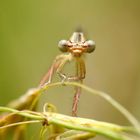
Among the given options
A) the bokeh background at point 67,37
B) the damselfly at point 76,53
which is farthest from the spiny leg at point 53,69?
the bokeh background at point 67,37

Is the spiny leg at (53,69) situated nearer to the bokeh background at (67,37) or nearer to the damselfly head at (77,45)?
the damselfly head at (77,45)

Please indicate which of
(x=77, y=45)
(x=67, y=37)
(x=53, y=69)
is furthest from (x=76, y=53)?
(x=67, y=37)

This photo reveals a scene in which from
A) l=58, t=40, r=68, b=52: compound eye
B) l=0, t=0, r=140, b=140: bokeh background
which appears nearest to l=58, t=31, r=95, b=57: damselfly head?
l=58, t=40, r=68, b=52: compound eye

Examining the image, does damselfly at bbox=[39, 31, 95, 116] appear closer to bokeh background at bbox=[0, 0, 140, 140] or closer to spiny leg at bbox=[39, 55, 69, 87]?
spiny leg at bbox=[39, 55, 69, 87]

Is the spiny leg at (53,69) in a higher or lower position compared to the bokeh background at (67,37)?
lower

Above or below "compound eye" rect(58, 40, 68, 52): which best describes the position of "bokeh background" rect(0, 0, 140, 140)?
above

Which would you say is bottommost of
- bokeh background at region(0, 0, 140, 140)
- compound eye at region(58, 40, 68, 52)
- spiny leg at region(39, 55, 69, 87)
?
spiny leg at region(39, 55, 69, 87)
